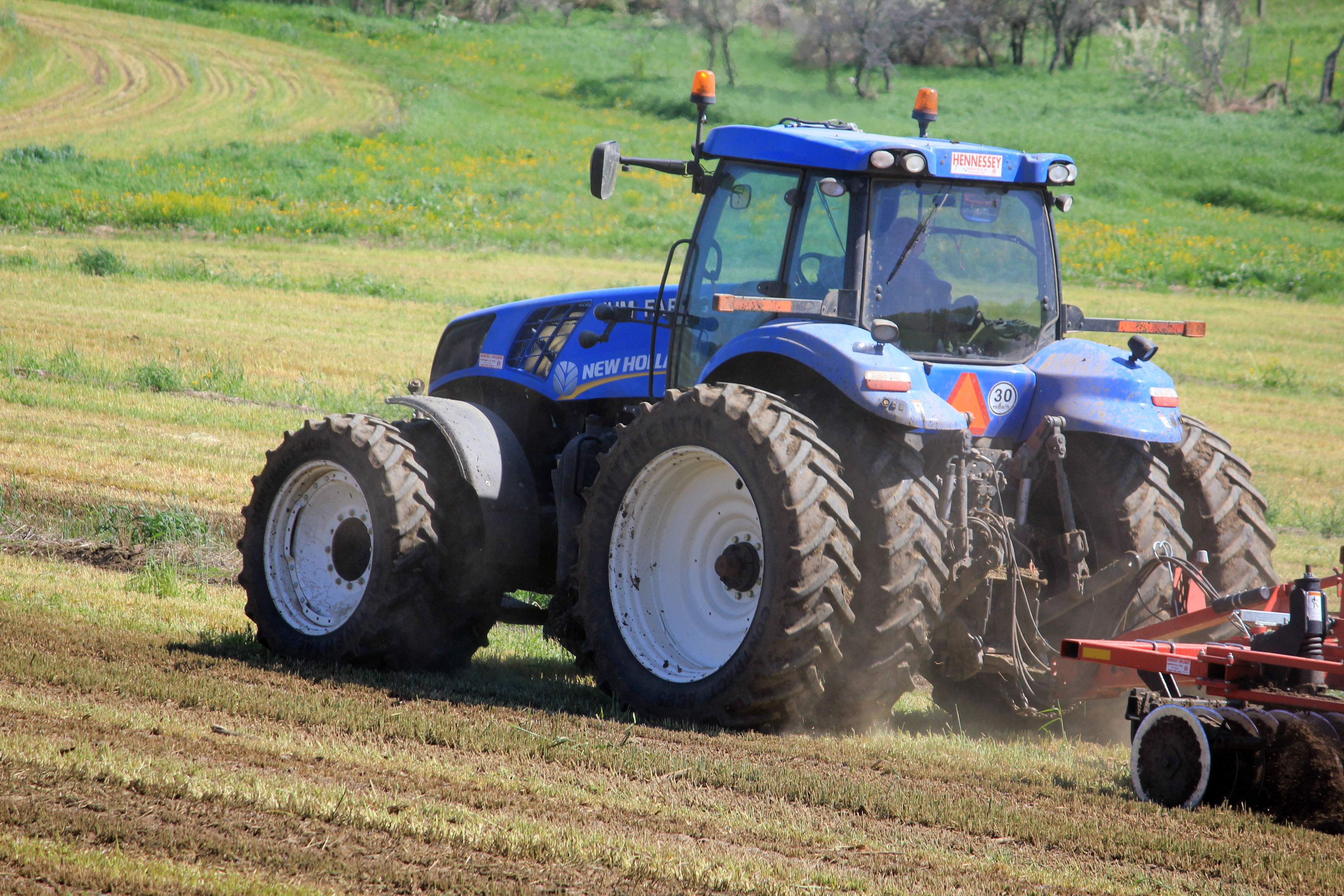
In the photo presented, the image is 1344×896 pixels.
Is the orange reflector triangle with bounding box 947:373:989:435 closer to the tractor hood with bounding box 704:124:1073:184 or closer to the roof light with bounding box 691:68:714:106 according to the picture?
the tractor hood with bounding box 704:124:1073:184

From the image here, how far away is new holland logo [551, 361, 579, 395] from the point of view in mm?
7281

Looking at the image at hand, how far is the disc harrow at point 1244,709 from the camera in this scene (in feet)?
14.7

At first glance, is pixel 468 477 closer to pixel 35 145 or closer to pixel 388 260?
pixel 388 260

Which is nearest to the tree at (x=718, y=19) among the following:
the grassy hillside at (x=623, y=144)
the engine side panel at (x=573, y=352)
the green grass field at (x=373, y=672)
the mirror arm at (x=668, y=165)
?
the grassy hillside at (x=623, y=144)

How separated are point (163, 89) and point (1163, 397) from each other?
1607 inches

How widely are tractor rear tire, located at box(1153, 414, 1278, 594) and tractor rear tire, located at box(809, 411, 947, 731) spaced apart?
1.60 meters

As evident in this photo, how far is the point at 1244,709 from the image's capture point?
468 centimetres

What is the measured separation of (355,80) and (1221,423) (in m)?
38.8

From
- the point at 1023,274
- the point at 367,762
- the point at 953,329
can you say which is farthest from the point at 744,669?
the point at 1023,274

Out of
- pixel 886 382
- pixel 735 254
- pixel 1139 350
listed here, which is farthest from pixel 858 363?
pixel 1139 350

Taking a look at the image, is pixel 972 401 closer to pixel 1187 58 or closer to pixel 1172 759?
pixel 1172 759

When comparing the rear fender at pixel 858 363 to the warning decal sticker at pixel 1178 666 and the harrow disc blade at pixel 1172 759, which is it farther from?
the harrow disc blade at pixel 1172 759

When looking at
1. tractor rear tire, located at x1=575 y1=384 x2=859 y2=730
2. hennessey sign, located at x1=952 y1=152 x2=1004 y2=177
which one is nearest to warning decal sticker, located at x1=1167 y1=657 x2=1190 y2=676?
tractor rear tire, located at x1=575 y1=384 x2=859 y2=730

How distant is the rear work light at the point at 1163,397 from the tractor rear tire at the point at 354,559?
3.38 metres
